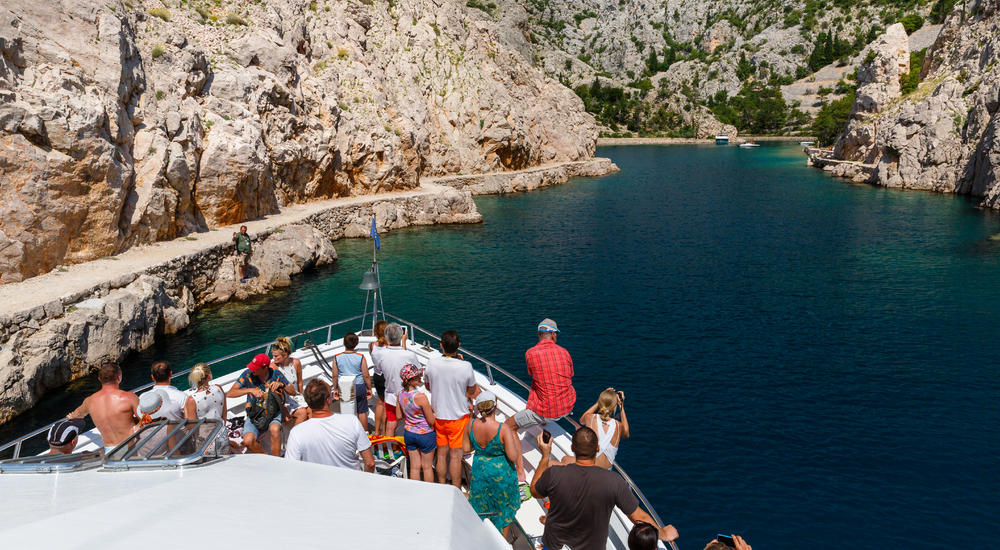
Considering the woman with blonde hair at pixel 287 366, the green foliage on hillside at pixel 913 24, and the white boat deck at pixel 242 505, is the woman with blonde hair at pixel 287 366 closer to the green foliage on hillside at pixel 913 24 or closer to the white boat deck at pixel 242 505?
the white boat deck at pixel 242 505

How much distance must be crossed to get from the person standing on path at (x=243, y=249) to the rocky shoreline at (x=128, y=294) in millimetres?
364

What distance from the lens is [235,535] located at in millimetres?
3023

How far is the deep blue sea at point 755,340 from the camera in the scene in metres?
12.0

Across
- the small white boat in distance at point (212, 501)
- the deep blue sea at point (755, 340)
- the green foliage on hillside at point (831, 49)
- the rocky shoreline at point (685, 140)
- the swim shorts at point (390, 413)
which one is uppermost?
the green foliage on hillside at point (831, 49)

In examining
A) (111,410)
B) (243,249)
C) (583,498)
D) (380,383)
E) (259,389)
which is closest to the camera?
(583,498)

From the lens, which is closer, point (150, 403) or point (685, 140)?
point (150, 403)

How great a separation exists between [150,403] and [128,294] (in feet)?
48.8

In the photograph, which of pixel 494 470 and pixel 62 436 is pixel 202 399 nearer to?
pixel 62 436

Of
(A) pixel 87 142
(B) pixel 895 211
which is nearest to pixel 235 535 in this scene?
(A) pixel 87 142

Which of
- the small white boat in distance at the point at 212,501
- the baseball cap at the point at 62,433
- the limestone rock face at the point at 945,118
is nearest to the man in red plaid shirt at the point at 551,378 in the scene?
the small white boat in distance at the point at 212,501

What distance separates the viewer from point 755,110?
153375 mm

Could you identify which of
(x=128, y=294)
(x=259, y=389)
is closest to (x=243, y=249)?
(x=128, y=294)

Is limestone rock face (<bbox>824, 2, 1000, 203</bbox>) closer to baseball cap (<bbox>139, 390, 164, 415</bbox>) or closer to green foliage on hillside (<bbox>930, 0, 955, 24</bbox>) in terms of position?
baseball cap (<bbox>139, 390, 164, 415</bbox>)

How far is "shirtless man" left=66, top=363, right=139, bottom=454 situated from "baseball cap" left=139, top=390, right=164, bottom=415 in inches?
11.4
